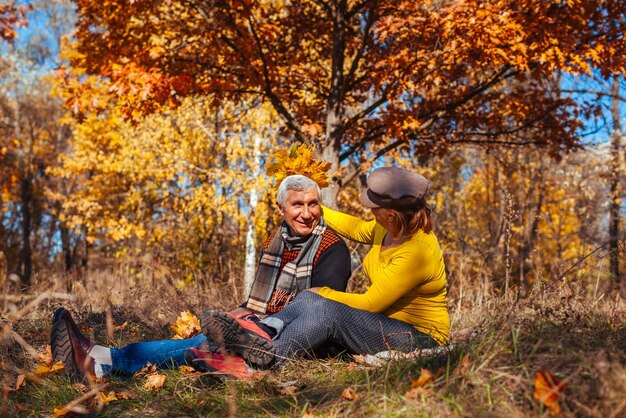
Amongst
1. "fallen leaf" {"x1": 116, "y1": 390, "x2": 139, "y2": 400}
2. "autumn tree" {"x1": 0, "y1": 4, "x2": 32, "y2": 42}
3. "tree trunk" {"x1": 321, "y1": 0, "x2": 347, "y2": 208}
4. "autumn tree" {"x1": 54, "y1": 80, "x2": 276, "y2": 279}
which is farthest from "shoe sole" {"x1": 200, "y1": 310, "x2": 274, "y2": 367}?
"autumn tree" {"x1": 0, "y1": 4, "x2": 32, "y2": 42}

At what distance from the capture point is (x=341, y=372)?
2764 mm

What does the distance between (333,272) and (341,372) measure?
0.63 m

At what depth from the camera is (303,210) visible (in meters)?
3.36

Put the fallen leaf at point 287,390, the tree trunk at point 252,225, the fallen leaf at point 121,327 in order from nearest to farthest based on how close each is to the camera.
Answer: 1. the fallen leaf at point 287,390
2. the fallen leaf at point 121,327
3. the tree trunk at point 252,225

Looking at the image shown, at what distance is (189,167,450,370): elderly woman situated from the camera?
9.29 feet

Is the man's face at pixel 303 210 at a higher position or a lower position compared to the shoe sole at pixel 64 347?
higher

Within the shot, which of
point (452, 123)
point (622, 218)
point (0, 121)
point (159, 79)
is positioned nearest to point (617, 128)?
point (622, 218)

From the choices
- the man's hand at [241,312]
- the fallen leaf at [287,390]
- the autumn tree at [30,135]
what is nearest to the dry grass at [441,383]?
the fallen leaf at [287,390]

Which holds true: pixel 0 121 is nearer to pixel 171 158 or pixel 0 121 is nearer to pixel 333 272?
pixel 171 158

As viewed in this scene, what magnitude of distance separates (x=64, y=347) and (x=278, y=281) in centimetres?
120

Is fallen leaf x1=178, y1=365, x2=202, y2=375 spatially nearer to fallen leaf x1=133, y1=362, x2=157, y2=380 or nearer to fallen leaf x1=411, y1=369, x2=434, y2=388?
Answer: fallen leaf x1=133, y1=362, x2=157, y2=380

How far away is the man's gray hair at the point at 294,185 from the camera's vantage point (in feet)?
11.1

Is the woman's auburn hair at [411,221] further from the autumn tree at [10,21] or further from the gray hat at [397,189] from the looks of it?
the autumn tree at [10,21]

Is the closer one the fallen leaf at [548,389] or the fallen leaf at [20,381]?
the fallen leaf at [548,389]
